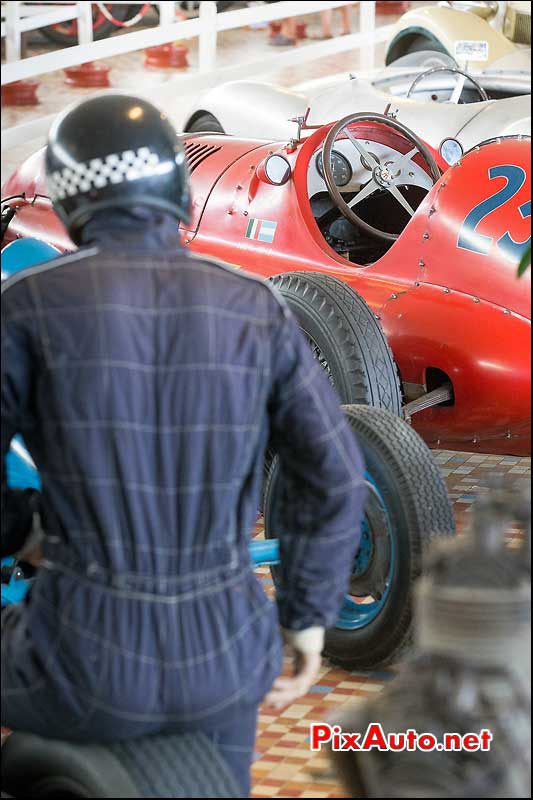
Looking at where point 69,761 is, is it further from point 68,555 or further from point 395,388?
point 395,388

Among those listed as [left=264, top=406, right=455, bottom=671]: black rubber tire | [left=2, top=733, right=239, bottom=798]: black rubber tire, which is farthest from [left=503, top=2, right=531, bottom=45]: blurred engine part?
[left=2, top=733, right=239, bottom=798]: black rubber tire

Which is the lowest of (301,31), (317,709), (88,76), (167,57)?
(301,31)

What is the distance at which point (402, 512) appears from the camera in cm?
396

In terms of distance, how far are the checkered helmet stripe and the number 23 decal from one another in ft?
8.74

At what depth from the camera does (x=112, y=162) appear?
2.49 metres

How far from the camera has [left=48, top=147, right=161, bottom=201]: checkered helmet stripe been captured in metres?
2.49

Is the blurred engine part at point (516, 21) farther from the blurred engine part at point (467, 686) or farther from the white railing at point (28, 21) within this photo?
the blurred engine part at point (467, 686)

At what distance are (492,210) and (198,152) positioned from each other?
208 cm

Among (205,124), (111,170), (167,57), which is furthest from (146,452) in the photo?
(167,57)

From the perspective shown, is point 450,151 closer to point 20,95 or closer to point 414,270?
point 414,270

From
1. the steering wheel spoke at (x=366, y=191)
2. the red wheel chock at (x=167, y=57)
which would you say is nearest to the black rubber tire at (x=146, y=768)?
the steering wheel spoke at (x=366, y=191)

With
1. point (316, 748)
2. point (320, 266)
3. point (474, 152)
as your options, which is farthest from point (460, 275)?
point (316, 748)

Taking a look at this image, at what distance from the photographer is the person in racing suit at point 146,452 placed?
239 centimetres

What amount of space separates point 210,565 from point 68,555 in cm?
24
